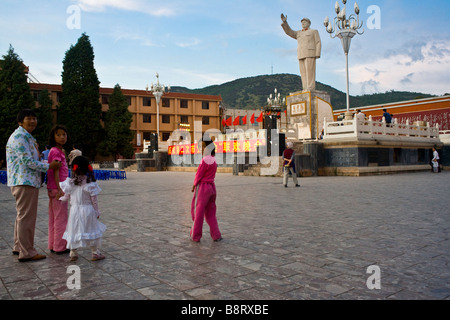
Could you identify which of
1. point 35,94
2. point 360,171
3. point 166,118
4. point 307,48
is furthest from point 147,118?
point 360,171

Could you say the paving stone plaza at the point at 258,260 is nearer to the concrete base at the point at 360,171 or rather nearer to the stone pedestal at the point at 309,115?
the concrete base at the point at 360,171

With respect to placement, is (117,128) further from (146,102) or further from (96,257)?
(96,257)

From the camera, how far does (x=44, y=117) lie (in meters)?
37.0

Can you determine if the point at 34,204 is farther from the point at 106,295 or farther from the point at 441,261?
the point at 441,261

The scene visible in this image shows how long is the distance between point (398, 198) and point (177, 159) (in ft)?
74.3

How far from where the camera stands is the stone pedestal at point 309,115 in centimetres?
2261

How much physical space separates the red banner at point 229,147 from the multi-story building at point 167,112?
14.5 m

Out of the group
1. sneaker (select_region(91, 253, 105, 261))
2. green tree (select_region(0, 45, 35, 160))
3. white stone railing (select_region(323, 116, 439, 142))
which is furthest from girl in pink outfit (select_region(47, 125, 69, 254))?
green tree (select_region(0, 45, 35, 160))

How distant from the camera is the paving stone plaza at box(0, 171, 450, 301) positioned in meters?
2.90

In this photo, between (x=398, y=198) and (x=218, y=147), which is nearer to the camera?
(x=398, y=198)

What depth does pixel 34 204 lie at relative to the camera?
400 centimetres

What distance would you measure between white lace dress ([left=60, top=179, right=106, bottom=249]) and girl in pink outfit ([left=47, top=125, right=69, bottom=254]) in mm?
163
